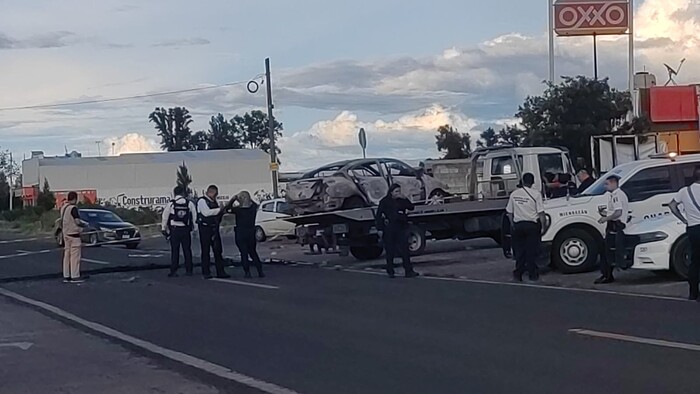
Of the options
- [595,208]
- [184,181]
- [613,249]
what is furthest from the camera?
[184,181]

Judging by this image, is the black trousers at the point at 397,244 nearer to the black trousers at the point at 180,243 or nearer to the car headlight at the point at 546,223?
the car headlight at the point at 546,223

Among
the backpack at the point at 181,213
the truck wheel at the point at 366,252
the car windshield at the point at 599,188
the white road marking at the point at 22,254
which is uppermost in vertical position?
the car windshield at the point at 599,188

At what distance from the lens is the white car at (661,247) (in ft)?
54.2

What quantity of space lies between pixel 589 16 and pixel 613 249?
91.2ft

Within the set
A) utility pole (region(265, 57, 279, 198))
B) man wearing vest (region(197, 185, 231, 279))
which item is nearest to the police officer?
man wearing vest (region(197, 185, 231, 279))

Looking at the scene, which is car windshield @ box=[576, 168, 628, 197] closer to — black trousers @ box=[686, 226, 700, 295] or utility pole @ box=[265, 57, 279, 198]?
black trousers @ box=[686, 226, 700, 295]

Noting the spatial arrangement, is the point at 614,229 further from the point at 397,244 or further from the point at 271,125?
the point at 271,125

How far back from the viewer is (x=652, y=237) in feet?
54.8

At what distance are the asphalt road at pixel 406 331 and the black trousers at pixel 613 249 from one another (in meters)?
1.12

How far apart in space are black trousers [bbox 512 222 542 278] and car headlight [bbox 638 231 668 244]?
1.87m

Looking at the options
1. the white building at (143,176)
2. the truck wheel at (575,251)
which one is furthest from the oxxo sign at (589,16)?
the white building at (143,176)

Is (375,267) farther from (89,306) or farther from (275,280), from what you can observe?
(89,306)

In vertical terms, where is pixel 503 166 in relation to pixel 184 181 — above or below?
below

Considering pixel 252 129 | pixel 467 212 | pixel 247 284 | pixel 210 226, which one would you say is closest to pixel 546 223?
pixel 247 284
